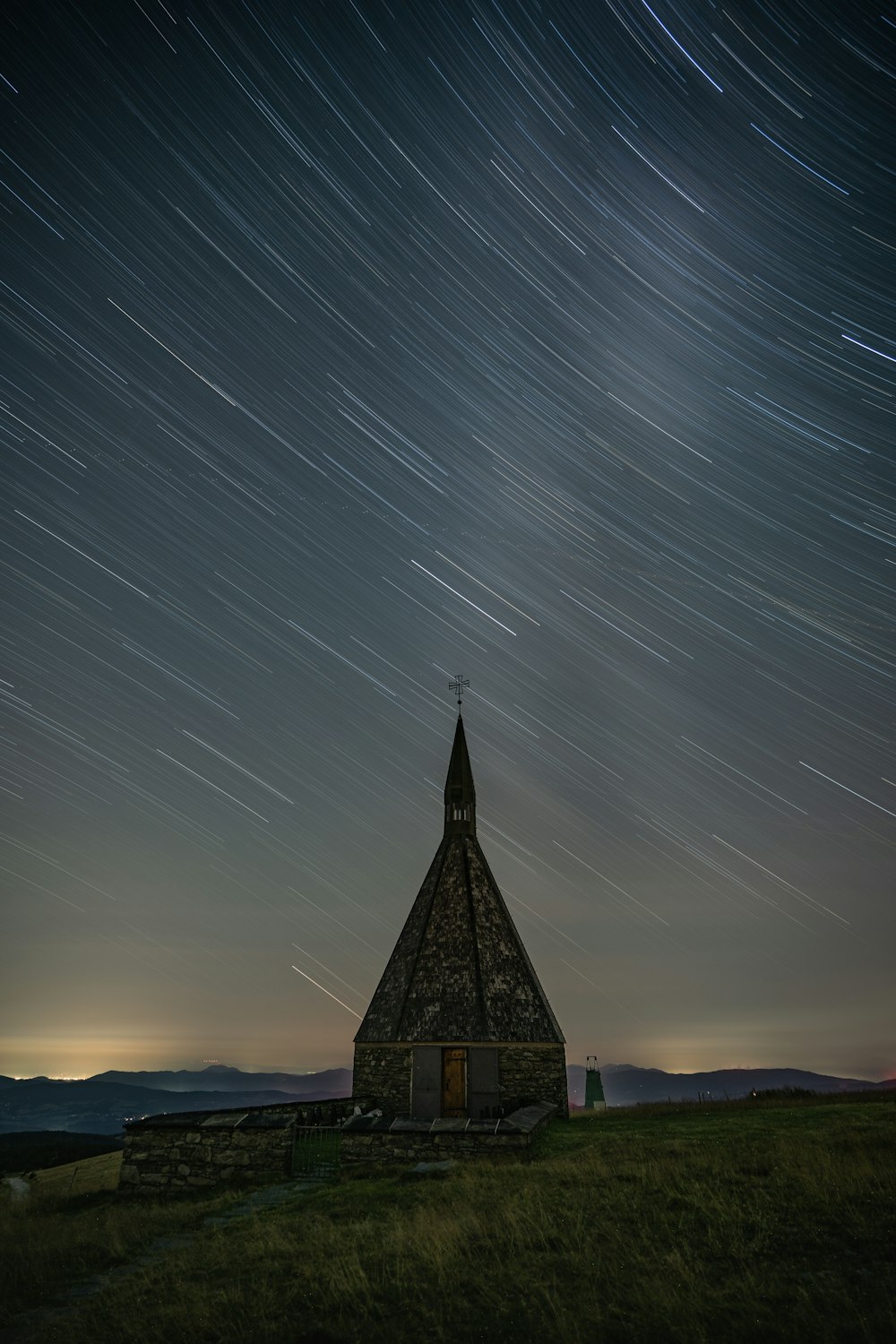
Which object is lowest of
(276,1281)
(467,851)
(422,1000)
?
(276,1281)

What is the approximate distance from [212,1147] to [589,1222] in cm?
1056

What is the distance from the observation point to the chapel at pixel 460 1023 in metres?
23.6

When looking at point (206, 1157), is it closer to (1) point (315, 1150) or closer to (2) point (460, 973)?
Result: (1) point (315, 1150)

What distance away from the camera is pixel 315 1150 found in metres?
17.5

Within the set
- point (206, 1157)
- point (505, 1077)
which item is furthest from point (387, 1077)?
point (206, 1157)

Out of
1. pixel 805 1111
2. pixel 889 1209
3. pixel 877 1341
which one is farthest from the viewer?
pixel 805 1111

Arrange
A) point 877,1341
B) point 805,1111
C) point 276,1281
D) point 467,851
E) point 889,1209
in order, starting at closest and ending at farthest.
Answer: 1. point 877,1341
2. point 276,1281
3. point 889,1209
4. point 805,1111
5. point 467,851

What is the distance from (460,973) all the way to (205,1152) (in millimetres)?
9659

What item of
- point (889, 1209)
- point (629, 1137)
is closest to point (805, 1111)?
point (629, 1137)

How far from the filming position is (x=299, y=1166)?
17406 mm

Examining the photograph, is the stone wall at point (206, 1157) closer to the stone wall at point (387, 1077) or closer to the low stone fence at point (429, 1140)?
the low stone fence at point (429, 1140)

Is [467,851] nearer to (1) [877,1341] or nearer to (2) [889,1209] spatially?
(2) [889,1209]

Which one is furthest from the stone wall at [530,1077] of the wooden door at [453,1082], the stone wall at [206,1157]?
the stone wall at [206,1157]

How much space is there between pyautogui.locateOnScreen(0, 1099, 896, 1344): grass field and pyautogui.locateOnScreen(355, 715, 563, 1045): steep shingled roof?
8402 millimetres
